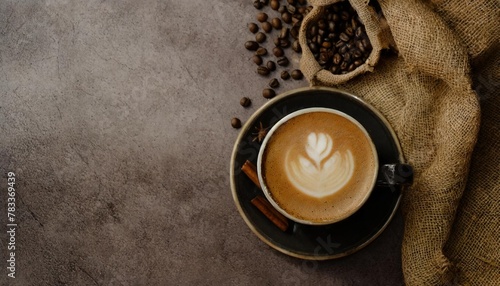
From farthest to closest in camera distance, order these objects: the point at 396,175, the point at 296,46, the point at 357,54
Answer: the point at 296,46, the point at 357,54, the point at 396,175

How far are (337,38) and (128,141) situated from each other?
0.87 metres

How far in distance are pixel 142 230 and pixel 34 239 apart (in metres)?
0.43

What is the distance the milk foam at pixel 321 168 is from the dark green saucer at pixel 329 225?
0.61ft

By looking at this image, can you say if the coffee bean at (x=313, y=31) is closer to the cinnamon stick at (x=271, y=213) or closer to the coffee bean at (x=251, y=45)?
the coffee bean at (x=251, y=45)

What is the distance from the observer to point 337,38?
186 cm

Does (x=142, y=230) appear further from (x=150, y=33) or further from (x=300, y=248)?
(x=150, y=33)

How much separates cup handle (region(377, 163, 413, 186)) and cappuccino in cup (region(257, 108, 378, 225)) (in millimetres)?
31

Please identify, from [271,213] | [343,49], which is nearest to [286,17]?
[343,49]

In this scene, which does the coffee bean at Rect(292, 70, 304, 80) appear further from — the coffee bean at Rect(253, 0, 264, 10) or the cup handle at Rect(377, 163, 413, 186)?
the cup handle at Rect(377, 163, 413, 186)

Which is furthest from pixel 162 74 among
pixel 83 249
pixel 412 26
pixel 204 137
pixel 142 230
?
pixel 412 26

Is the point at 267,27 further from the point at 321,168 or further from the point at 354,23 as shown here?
the point at 321,168

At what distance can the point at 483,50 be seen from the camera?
164 cm

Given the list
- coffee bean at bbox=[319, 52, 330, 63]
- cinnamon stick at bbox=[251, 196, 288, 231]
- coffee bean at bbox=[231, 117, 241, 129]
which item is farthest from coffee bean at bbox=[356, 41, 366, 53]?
cinnamon stick at bbox=[251, 196, 288, 231]

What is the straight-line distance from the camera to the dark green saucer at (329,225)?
1.75 metres
